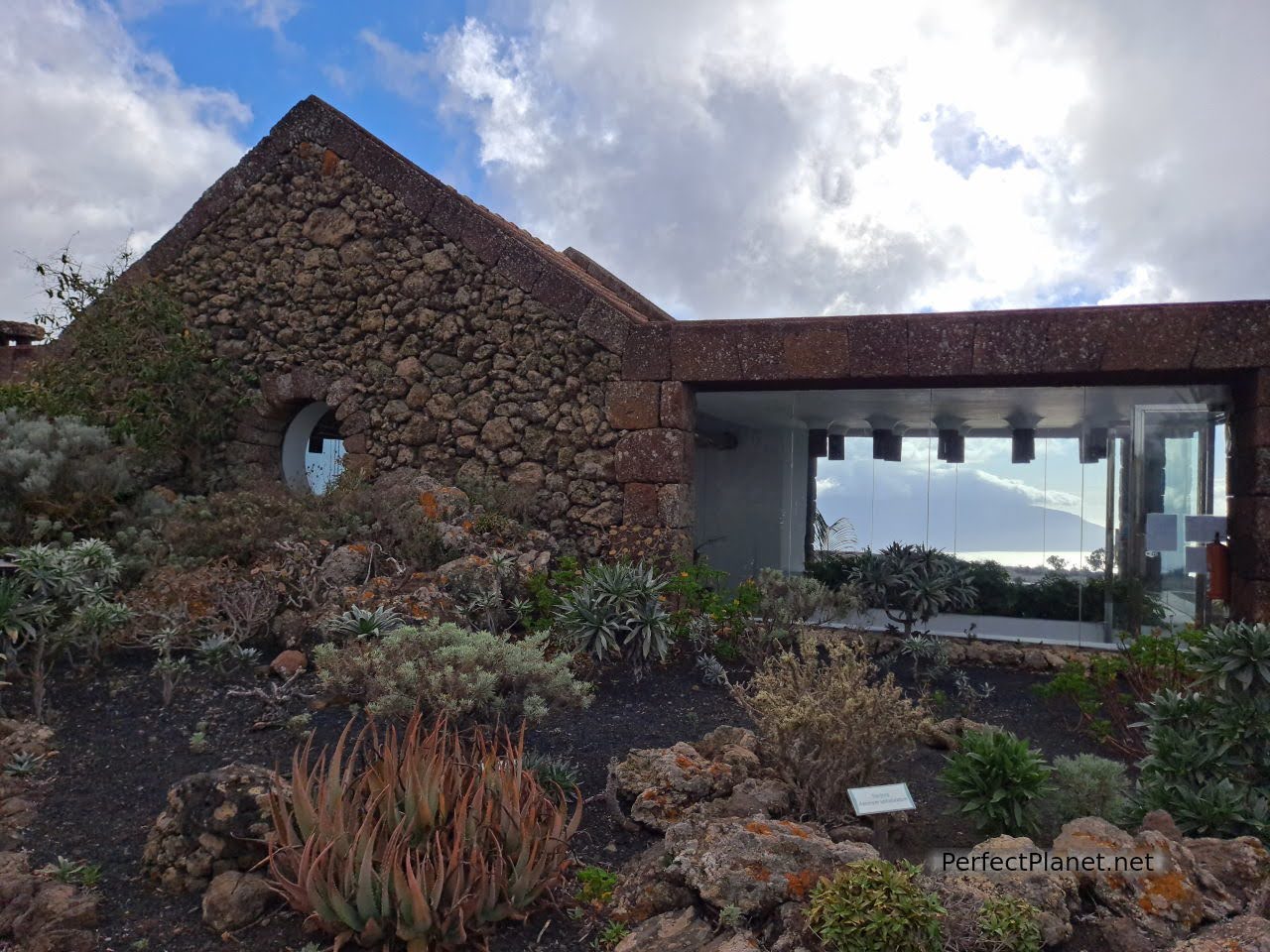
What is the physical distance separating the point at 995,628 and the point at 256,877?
625 centimetres

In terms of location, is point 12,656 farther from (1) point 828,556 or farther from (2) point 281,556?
(1) point 828,556

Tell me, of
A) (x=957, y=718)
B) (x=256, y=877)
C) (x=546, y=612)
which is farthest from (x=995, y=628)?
(x=256, y=877)

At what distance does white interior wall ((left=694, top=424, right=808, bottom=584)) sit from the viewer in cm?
873

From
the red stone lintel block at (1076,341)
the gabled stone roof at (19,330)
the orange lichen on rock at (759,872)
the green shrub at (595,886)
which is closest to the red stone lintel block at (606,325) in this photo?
the red stone lintel block at (1076,341)

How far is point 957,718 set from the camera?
5.38 m

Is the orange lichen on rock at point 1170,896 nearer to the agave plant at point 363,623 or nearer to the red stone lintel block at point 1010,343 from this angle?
the agave plant at point 363,623

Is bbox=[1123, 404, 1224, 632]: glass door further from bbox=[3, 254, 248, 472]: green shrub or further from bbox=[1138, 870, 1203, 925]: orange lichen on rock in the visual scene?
bbox=[3, 254, 248, 472]: green shrub

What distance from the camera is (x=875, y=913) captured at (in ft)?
9.15

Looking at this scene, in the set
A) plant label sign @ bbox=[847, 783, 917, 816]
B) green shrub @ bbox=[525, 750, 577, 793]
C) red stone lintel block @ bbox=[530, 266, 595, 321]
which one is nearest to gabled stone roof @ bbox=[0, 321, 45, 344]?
red stone lintel block @ bbox=[530, 266, 595, 321]

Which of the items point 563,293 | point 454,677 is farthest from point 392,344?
point 454,677

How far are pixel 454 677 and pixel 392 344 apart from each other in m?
5.19

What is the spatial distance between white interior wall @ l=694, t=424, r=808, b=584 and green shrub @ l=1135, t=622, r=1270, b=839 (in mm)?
4682

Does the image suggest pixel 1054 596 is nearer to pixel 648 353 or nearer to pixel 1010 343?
pixel 1010 343

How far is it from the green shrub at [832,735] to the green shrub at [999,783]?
11.1 inches
